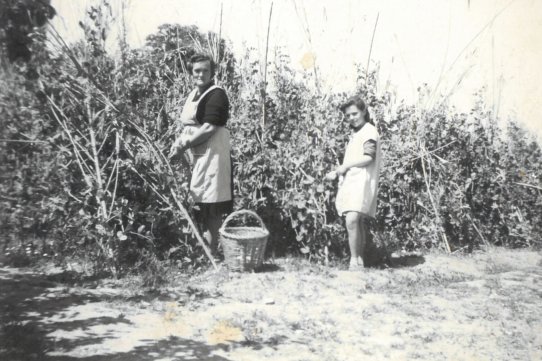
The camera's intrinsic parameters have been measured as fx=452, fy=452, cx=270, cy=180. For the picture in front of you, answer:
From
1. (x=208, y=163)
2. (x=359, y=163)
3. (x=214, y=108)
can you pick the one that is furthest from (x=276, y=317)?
(x=214, y=108)

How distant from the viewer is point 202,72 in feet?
12.3

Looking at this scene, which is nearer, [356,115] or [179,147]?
[179,147]

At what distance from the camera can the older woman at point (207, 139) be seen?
374 cm

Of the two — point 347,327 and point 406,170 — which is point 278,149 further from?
point 347,327

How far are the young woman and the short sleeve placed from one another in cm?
106

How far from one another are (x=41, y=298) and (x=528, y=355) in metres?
3.07

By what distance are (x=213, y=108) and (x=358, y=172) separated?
4.56 feet

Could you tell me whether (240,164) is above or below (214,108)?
below

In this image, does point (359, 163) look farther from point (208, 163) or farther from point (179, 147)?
point (179, 147)

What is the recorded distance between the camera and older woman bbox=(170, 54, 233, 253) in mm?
3742

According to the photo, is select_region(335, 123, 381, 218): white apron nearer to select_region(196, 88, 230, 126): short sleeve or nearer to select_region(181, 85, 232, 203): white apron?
select_region(181, 85, 232, 203): white apron

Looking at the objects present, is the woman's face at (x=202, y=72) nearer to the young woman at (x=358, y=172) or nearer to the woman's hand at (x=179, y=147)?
the woman's hand at (x=179, y=147)

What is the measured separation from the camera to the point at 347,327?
2895 millimetres

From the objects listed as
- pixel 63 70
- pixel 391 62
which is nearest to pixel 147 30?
pixel 63 70
